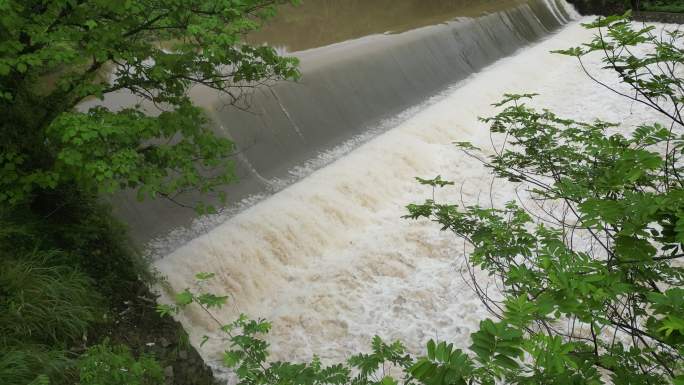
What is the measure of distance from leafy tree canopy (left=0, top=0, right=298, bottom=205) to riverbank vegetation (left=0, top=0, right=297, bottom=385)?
12mm

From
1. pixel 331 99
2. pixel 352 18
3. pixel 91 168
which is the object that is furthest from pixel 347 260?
pixel 352 18

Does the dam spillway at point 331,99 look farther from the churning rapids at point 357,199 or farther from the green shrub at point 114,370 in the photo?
the green shrub at point 114,370

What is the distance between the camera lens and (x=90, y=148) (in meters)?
3.43

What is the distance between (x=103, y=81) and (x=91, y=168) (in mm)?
1168

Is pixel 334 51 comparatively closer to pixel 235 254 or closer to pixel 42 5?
pixel 235 254

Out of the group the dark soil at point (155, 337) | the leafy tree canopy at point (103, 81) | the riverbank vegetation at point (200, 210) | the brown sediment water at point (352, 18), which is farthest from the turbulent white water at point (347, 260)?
the brown sediment water at point (352, 18)

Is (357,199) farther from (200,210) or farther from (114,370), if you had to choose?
(114,370)

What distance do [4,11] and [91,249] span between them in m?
2.58

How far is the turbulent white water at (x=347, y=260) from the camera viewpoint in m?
→ 5.61

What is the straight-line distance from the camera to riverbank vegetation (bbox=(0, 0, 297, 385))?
3.50 metres

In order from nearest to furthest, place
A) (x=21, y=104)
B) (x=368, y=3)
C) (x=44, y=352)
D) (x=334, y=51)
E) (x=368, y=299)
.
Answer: (x=44, y=352) < (x=21, y=104) < (x=368, y=299) < (x=334, y=51) < (x=368, y=3)

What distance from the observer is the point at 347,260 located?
6.73 meters

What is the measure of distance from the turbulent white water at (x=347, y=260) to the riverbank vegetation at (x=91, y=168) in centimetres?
92

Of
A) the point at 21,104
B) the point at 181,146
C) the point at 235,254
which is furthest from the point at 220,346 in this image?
the point at 21,104
